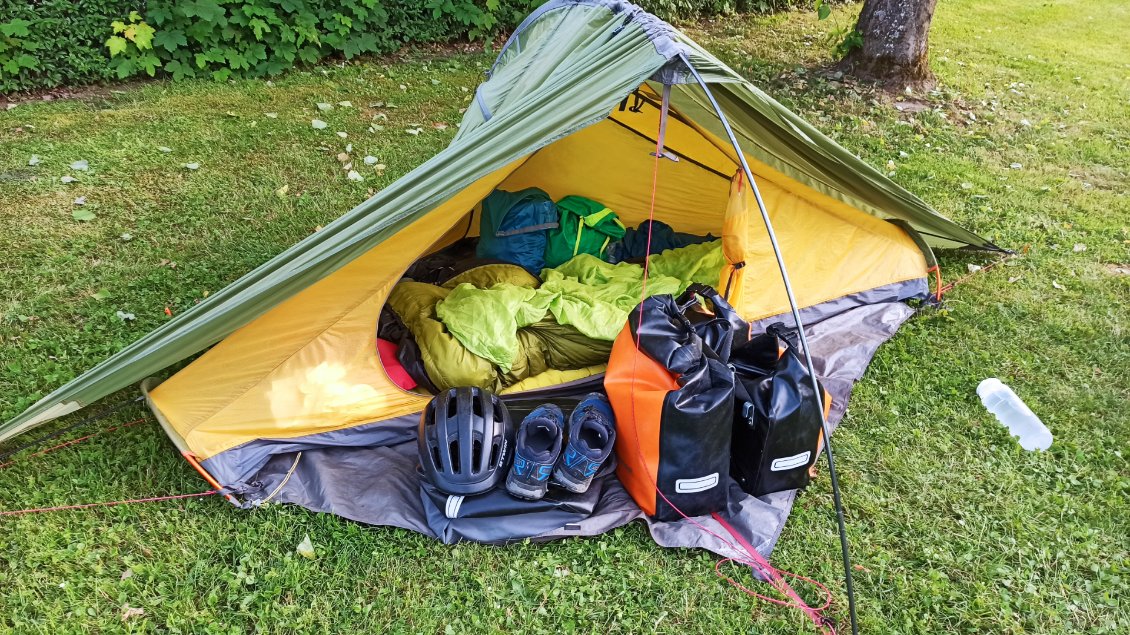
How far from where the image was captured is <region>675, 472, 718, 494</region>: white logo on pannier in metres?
2.69

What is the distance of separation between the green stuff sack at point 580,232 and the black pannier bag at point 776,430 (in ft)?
4.47

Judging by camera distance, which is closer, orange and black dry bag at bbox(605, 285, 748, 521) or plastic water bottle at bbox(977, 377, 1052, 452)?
orange and black dry bag at bbox(605, 285, 748, 521)

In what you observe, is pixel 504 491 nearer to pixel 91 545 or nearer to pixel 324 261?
pixel 324 261

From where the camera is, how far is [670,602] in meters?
2.52

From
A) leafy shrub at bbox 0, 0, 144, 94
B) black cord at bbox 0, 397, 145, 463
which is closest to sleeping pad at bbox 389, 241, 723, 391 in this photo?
black cord at bbox 0, 397, 145, 463

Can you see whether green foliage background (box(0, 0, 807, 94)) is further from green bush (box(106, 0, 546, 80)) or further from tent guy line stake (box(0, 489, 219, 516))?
tent guy line stake (box(0, 489, 219, 516))

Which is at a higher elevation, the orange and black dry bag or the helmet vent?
the orange and black dry bag

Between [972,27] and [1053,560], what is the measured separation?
840 cm

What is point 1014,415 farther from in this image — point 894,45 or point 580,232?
point 894,45

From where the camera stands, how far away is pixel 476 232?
4.32 meters

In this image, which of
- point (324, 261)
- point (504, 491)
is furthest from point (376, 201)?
point (504, 491)

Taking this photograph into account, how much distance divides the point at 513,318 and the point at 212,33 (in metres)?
4.65

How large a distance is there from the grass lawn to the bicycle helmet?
24cm

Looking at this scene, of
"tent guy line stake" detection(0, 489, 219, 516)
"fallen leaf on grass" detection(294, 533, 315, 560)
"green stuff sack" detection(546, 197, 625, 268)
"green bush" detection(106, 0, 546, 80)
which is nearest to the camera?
"fallen leaf on grass" detection(294, 533, 315, 560)
